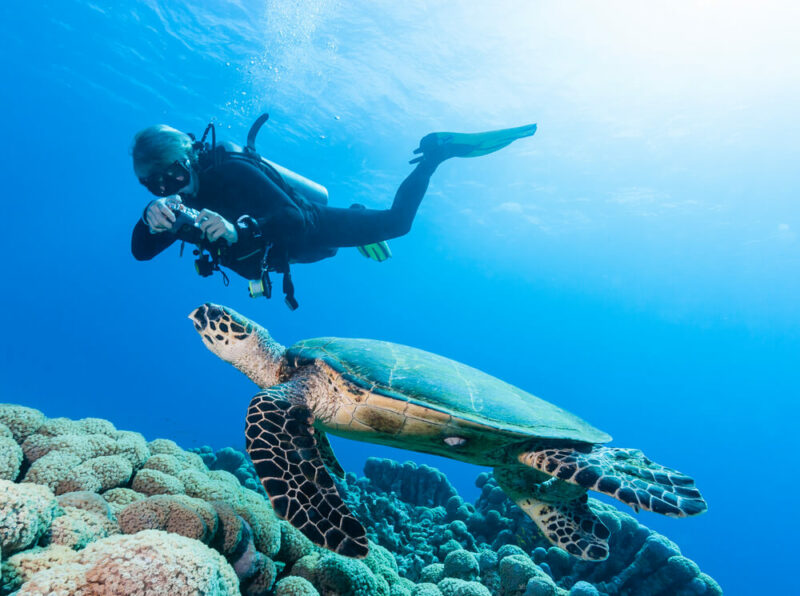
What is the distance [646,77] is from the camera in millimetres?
18422

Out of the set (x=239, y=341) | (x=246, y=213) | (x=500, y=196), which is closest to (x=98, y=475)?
(x=239, y=341)

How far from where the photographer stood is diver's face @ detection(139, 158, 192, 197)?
4.52 metres

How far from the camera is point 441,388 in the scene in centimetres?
332

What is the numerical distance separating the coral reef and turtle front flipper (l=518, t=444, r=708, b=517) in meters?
1.37

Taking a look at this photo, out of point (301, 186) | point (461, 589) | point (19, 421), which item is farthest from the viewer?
point (301, 186)

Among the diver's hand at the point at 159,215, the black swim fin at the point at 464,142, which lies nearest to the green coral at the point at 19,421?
the diver's hand at the point at 159,215

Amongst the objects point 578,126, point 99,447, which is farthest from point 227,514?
point 578,126

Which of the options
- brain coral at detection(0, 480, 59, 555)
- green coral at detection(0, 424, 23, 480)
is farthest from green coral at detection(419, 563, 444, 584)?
green coral at detection(0, 424, 23, 480)

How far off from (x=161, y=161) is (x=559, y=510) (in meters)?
5.92

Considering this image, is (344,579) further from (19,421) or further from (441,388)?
(19,421)

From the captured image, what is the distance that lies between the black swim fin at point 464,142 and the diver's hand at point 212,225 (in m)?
5.75

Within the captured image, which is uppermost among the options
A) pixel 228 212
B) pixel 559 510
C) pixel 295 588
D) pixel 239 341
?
pixel 228 212

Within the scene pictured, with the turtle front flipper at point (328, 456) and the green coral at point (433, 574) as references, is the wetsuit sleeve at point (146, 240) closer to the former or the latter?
the turtle front flipper at point (328, 456)

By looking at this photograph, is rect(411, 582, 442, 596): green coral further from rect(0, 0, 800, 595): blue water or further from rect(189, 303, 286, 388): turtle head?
rect(0, 0, 800, 595): blue water
